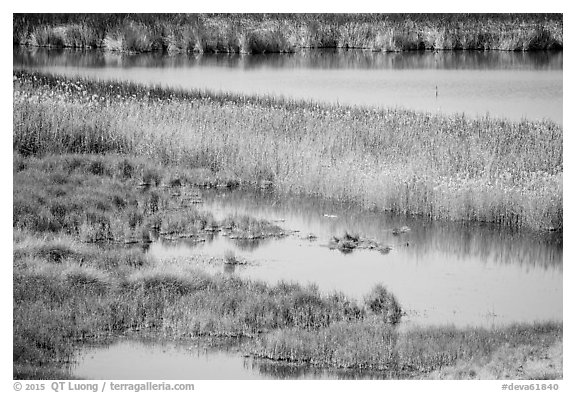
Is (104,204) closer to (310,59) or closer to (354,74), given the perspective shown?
(310,59)

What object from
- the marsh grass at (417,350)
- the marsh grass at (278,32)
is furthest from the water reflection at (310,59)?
the marsh grass at (417,350)

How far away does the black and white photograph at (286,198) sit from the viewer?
11906mm

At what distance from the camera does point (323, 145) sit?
18453 mm

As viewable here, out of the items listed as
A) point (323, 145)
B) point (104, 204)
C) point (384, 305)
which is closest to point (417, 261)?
point (384, 305)

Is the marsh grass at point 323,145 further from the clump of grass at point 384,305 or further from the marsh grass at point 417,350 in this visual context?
the marsh grass at point 417,350

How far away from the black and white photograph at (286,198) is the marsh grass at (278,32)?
Result: 7 cm

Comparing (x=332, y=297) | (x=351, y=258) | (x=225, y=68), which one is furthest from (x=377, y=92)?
(x=332, y=297)

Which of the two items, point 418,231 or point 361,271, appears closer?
point 361,271

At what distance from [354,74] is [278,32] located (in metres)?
1.91

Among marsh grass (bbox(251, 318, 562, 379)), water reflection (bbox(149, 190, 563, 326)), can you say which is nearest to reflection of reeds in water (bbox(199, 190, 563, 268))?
water reflection (bbox(149, 190, 563, 326))
